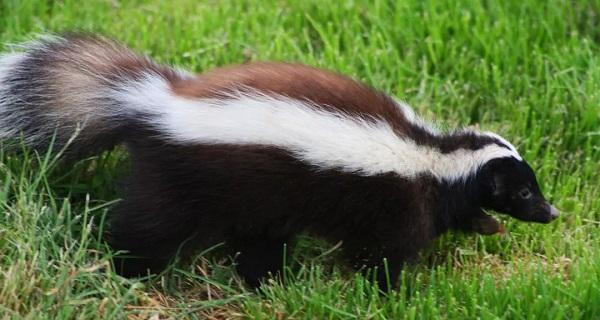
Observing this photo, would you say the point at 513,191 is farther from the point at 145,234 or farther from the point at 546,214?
the point at 145,234

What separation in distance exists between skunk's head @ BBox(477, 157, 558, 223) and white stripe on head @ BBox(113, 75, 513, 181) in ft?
1.38

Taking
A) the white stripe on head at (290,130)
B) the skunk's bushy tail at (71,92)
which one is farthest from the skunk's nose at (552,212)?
the skunk's bushy tail at (71,92)

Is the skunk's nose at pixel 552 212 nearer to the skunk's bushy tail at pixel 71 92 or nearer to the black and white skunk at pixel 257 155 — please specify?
the black and white skunk at pixel 257 155

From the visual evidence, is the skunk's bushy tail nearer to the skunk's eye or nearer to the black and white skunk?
the black and white skunk

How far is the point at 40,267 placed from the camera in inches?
160

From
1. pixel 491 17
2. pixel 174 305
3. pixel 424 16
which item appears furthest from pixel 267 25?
pixel 174 305

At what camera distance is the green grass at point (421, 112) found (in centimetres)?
418

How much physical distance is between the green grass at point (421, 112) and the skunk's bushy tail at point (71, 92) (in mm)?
187

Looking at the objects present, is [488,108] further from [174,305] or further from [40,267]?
[40,267]

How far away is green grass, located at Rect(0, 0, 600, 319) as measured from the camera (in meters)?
4.18

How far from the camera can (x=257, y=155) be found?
13.9ft

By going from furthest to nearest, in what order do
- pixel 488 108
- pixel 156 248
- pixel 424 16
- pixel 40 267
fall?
pixel 424 16 < pixel 488 108 < pixel 156 248 < pixel 40 267

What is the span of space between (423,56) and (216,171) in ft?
7.09

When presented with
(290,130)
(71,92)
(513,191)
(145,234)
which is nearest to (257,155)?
(290,130)
